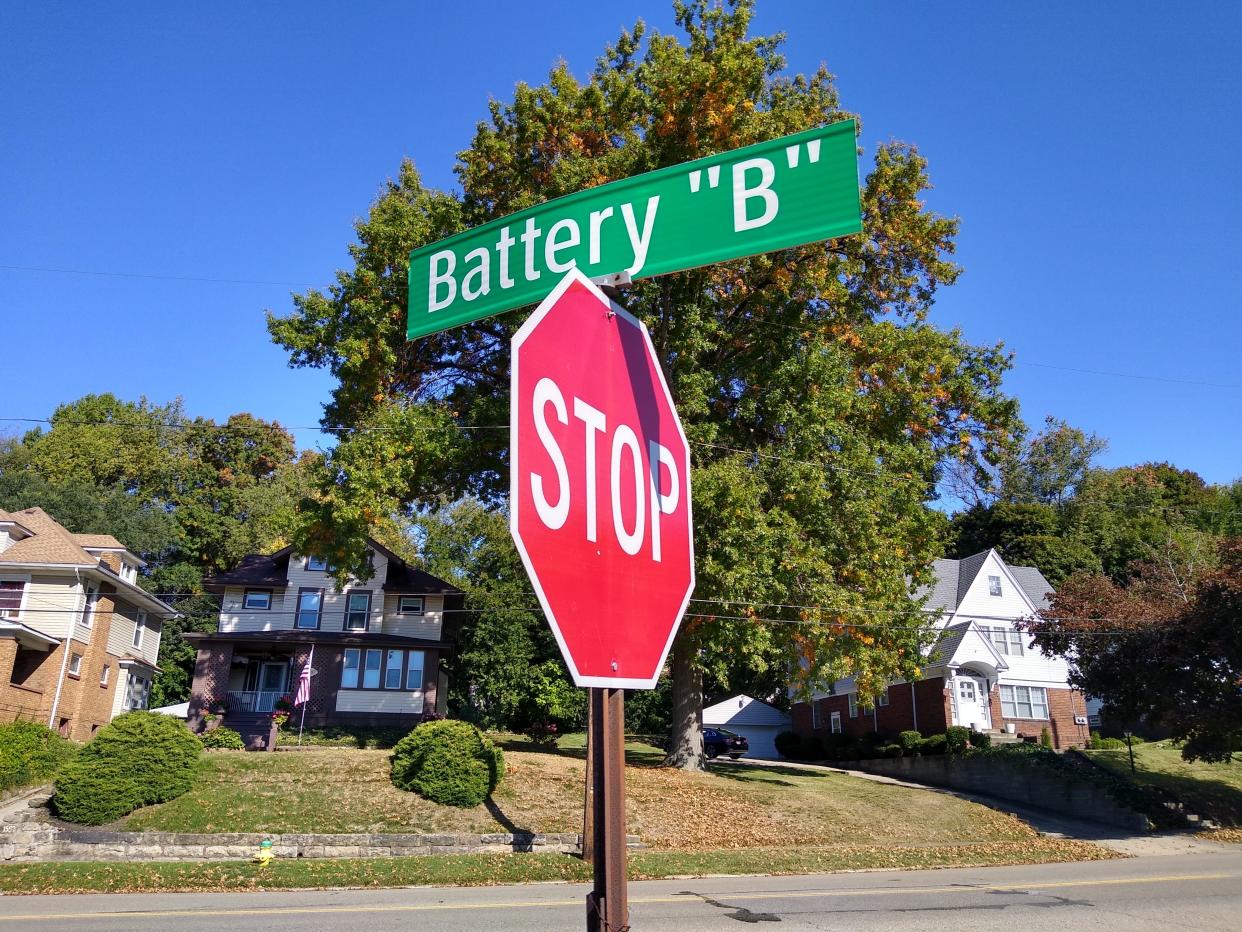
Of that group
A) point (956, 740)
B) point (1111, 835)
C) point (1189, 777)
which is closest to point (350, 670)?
point (956, 740)

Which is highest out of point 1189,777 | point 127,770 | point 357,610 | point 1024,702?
point 357,610

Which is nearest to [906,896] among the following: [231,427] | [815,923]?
[815,923]

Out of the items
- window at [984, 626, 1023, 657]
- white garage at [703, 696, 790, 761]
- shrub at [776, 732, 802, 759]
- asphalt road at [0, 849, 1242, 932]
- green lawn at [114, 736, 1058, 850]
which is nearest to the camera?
asphalt road at [0, 849, 1242, 932]

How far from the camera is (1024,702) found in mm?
40656

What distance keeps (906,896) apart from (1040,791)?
1816 centimetres

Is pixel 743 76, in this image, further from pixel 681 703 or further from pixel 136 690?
pixel 136 690

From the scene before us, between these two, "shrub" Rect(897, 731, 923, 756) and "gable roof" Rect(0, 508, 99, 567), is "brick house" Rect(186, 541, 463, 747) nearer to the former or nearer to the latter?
"gable roof" Rect(0, 508, 99, 567)

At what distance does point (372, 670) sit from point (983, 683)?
26629 mm

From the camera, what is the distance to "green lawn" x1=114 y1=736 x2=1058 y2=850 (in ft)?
65.0

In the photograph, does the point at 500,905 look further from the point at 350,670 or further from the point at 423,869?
the point at 350,670

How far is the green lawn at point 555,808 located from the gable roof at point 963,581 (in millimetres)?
17359

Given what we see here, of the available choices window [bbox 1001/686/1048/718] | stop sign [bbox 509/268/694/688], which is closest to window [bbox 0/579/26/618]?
stop sign [bbox 509/268/694/688]

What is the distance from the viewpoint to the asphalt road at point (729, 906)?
37.6 ft

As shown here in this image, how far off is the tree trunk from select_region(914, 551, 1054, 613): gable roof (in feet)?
60.1
